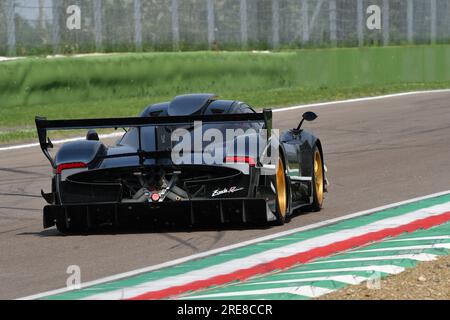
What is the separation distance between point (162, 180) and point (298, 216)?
5.92 ft

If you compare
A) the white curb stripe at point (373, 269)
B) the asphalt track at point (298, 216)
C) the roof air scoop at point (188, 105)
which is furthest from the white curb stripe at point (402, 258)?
the roof air scoop at point (188, 105)

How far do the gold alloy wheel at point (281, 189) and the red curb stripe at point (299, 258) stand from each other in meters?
1.06

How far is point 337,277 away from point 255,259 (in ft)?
3.90

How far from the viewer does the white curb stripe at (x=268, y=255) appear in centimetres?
695

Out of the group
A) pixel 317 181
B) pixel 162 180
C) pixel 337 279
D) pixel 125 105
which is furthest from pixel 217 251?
pixel 125 105

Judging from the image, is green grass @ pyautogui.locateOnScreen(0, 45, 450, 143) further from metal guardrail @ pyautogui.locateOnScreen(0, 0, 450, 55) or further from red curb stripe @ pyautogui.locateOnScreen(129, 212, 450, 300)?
red curb stripe @ pyautogui.locateOnScreen(129, 212, 450, 300)

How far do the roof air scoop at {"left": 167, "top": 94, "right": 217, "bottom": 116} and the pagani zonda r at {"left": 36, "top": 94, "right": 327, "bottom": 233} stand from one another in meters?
0.53

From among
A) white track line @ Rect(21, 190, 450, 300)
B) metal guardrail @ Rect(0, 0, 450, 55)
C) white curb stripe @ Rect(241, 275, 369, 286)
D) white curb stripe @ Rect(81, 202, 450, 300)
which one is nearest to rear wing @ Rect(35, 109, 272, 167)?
white track line @ Rect(21, 190, 450, 300)

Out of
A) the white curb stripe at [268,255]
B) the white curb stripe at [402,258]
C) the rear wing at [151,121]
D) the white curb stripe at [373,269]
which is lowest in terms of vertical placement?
the white curb stripe at [268,255]

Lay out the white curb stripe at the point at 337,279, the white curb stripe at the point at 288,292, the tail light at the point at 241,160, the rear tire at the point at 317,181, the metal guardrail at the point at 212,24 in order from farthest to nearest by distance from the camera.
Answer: the metal guardrail at the point at 212,24 < the rear tire at the point at 317,181 < the tail light at the point at 241,160 < the white curb stripe at the point at 337,279 < the white curb stripe at the point at 288,292

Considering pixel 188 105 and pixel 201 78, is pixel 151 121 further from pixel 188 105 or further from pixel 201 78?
→ pixel 201 78

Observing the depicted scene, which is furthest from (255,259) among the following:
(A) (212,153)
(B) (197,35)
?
(B) (197,35)

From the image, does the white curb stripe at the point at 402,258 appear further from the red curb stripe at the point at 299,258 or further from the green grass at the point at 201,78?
the green grass at the point at 201,78

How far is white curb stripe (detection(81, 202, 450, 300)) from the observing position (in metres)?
6.95
